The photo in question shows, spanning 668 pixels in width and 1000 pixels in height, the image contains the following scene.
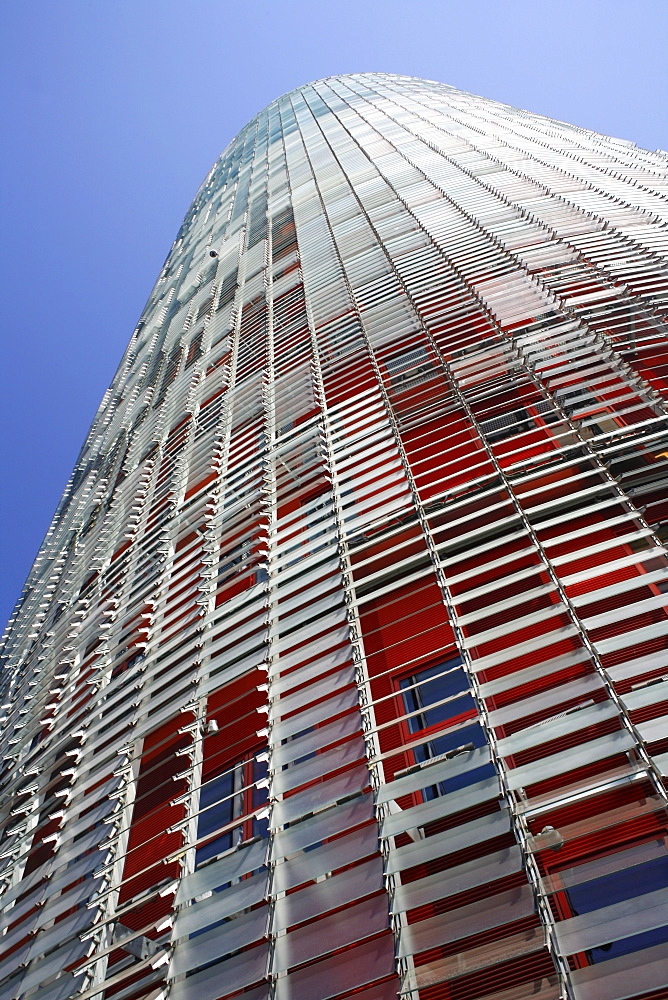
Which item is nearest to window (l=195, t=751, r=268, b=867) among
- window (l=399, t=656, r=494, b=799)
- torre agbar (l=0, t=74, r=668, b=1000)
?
torre agbar (l=0, t=74, r=668, b=1000)

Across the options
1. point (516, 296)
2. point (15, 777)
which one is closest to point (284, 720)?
point (15, 777)

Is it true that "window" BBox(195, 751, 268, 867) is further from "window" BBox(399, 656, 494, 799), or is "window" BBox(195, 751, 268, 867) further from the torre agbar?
"window" BBox(399, 656, 494, 799)

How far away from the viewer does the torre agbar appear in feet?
11.2

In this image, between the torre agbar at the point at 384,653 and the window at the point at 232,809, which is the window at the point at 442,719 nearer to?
the torre agbar at the point at 384,653

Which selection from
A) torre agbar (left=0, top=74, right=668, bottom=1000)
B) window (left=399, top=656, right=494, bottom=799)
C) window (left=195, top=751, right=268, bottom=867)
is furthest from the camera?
window (left=195, top=751, right=268, bottom=867)

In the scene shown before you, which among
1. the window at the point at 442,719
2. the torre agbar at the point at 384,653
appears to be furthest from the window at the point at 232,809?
the window at the point at 442,719

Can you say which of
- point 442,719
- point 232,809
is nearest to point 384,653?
point 442,719

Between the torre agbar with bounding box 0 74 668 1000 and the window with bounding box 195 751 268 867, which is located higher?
the torre agbar with bounding box 0 74 668 1000

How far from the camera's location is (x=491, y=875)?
3217mm

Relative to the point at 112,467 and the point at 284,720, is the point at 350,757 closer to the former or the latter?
the point at 284,720

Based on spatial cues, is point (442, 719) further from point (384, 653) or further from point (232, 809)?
point (232, 809)

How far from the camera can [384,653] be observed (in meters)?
5.61

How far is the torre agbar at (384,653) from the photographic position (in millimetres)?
3414

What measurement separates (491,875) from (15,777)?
16.6ft
